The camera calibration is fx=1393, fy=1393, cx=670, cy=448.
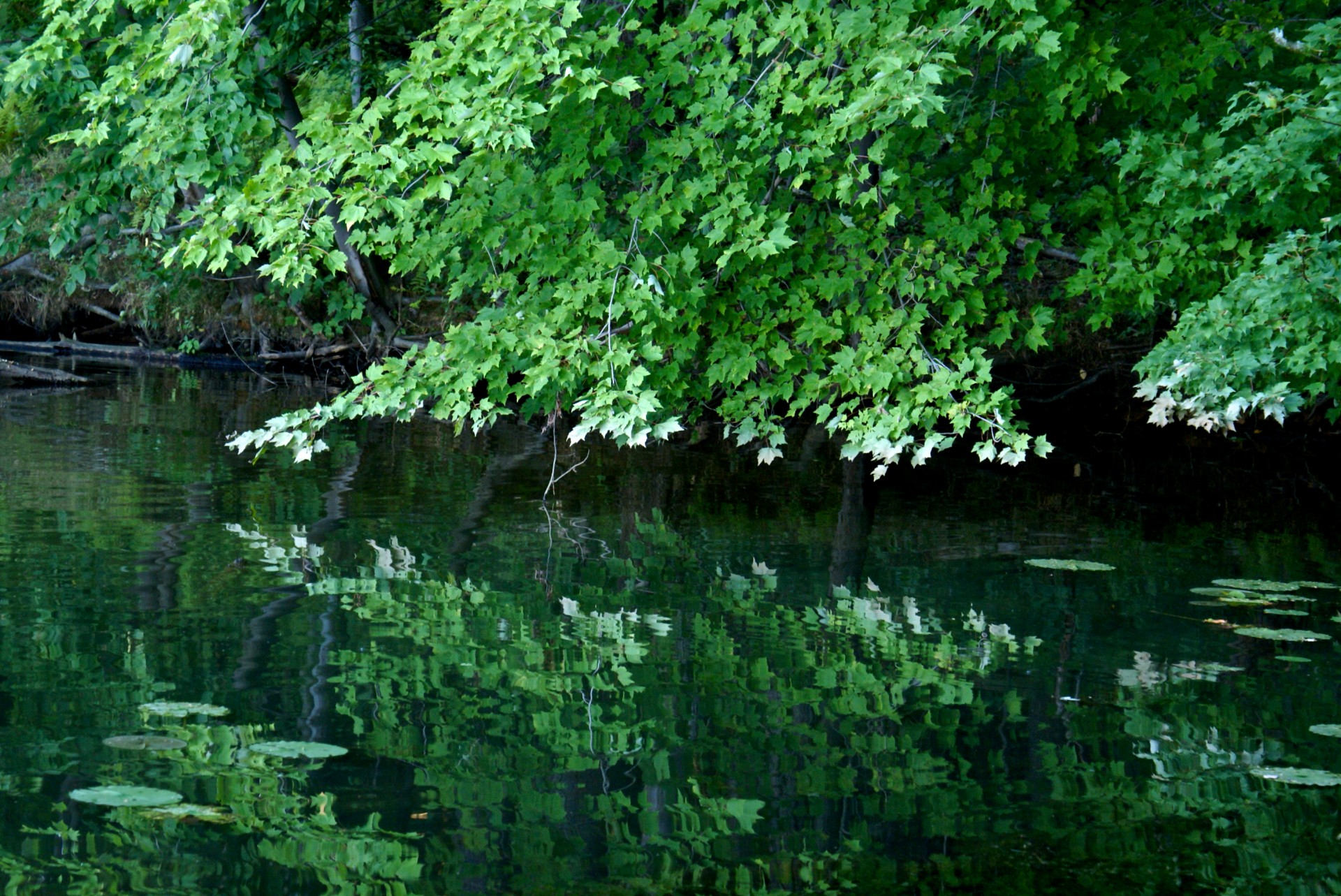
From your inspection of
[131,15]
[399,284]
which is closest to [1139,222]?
[131,15]

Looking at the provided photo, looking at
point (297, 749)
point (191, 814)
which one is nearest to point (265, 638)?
point (297, 749)

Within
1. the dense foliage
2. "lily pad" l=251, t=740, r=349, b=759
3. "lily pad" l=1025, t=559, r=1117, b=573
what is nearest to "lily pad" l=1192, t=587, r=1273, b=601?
"lily pad" l=1025, t=559, r=1117, b=573

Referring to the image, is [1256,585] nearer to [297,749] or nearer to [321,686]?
[321,686]

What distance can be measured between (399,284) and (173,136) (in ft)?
33.1

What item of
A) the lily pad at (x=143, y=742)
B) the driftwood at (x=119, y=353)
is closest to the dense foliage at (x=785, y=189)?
the lily pad at (x=143, y=742)

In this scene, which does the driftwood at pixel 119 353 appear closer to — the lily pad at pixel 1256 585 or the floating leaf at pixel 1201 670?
the lily pad at pixel 1256 585

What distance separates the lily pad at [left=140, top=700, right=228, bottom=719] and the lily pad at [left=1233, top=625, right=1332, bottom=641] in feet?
15.9

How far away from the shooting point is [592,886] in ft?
13.2

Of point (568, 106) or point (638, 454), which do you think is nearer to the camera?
point (568, 106)

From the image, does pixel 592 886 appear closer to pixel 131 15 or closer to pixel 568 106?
pixel 568 106

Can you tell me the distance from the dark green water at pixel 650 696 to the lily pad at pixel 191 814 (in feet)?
0.07

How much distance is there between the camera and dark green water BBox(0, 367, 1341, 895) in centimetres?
419

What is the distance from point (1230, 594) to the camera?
7.85 meters

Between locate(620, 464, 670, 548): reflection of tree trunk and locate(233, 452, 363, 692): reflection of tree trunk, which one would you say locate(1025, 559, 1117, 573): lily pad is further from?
locate(233, 452, 363, 692): reflection of tree trunk
